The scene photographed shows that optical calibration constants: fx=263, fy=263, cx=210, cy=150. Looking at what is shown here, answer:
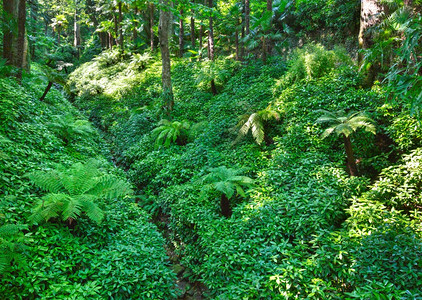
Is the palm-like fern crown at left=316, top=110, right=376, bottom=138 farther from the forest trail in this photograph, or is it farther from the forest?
the forest trail

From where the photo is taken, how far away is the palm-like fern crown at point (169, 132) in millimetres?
8312

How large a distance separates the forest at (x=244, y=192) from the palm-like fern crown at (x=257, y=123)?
5 centimetres

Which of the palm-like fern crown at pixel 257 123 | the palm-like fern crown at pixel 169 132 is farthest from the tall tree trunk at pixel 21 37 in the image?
the palm-like fern crown at pixel 257 123

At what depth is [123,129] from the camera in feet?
36.3

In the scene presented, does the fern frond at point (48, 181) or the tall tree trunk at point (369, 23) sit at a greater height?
the tall tree trunk at point (369, 23)

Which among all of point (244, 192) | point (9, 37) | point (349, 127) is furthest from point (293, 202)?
point (9, 37)

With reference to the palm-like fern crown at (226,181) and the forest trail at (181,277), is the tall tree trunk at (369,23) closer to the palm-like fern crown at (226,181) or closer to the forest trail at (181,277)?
the palm-like fern crown at (226,181)

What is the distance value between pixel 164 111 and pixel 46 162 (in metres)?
5.55

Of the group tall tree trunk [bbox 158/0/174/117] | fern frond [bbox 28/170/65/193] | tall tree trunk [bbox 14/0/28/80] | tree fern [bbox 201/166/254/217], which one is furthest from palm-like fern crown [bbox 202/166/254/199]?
tall tree trunk [bbox 14/0/28/80]

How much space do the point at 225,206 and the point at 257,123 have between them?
2.48 metres

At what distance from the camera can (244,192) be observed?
18.0ft

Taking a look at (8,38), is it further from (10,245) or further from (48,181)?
(10,245)

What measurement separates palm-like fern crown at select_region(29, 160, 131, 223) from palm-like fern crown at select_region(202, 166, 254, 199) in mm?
1670

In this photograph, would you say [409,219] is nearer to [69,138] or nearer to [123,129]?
[69,138]
